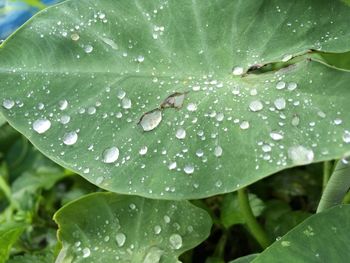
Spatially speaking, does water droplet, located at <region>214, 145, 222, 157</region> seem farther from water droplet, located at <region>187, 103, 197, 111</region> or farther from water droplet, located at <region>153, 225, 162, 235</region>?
water droplet, located at <region>153, 225, 162, 235</region>

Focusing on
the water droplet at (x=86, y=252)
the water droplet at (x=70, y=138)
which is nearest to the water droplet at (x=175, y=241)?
the water droplet at (x=86, y=252)

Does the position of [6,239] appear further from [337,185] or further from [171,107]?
[337,185]

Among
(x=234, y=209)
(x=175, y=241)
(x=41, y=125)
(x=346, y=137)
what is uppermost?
(x=41, y=125)

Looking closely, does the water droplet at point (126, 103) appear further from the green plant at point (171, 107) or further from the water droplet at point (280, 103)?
the water droplet at point (280, 103)

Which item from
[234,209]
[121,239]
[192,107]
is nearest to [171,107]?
[192,107]

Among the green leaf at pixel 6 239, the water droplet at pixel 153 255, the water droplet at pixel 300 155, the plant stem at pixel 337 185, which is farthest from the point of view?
the green leaf at pixel 6 239

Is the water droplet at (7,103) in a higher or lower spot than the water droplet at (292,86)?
higher

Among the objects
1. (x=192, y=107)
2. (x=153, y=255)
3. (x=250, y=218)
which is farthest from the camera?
(x=250, y=218)
